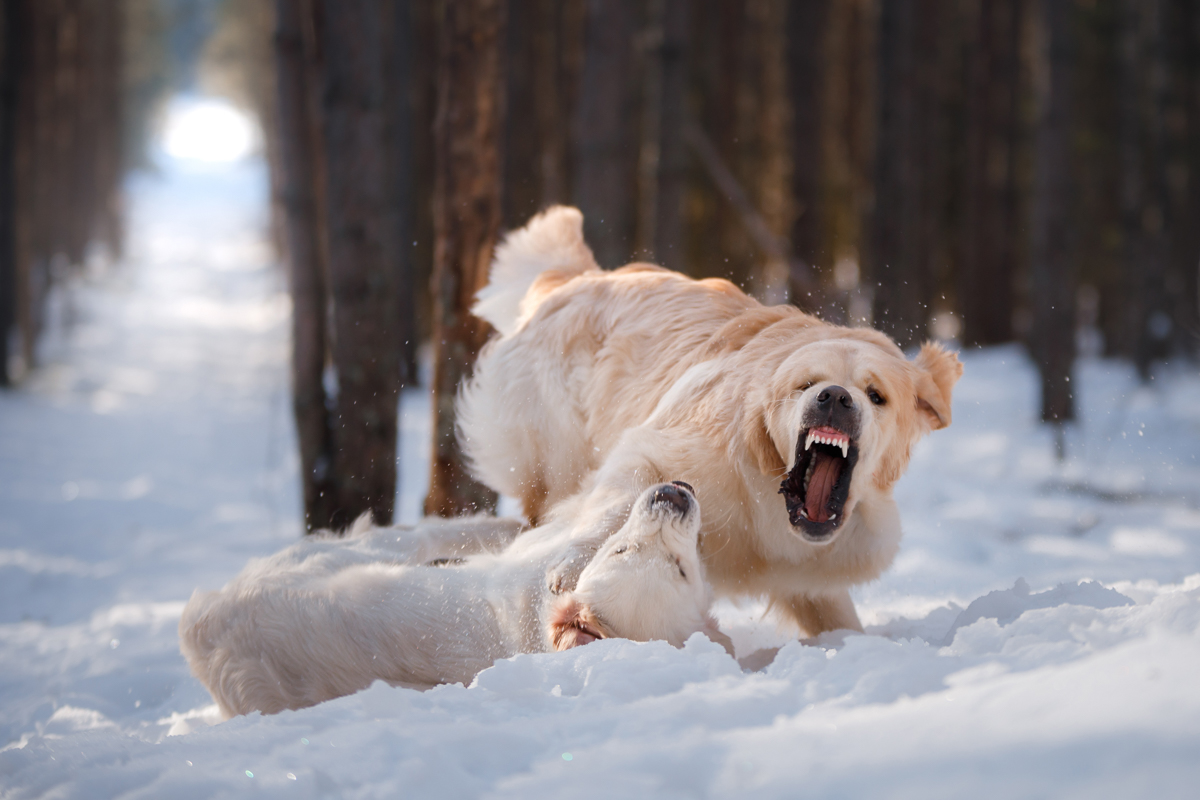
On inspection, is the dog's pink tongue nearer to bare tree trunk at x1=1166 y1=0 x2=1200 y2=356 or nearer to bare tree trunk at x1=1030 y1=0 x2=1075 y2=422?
bare tree trunk at x1=1030 y1=0 x2=1075 y2=422

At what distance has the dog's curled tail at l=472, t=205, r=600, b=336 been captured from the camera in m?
4.46

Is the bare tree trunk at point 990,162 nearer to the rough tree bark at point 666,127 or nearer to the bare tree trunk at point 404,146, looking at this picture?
the rough tree bark at point 666,127

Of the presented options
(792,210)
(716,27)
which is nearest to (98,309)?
(716,27)

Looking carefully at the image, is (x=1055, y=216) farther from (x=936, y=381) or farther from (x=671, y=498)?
(x=671, y=498)

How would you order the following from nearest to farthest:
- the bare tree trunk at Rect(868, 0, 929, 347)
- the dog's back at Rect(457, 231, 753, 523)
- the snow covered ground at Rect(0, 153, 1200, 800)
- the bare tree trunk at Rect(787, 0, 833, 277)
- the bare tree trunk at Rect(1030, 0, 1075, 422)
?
the snow covered ground at Rect(0, 153, 1200, 800)
the dog's back at Rect(457, 231, 753, 523)
the bare tree trunk at Rect(1030, 0, 1075, 422)
the bare tree trunk at Rect(868, 0, 929, 347)
the bare tree trunk at Rect(787, 0, 833, 277)

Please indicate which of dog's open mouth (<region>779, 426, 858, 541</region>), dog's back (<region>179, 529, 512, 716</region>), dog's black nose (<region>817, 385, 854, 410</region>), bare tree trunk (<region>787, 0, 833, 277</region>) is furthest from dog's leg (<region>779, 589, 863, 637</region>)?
bare tree trunk (<region>787, 0, 833, 277</region>)

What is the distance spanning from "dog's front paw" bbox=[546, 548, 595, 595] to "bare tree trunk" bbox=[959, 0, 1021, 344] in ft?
39.8

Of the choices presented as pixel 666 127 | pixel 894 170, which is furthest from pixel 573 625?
pixel 894 170

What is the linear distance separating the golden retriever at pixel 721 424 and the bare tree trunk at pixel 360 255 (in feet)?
2.79

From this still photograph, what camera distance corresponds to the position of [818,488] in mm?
2895

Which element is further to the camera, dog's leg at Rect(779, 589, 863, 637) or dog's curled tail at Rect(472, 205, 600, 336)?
dog's curled tail at Rect(472, 205, 600, 336)

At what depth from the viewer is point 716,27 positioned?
1539cm

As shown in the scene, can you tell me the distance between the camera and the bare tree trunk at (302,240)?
17.5 feet

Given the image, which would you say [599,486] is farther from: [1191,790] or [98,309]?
[98,309]
